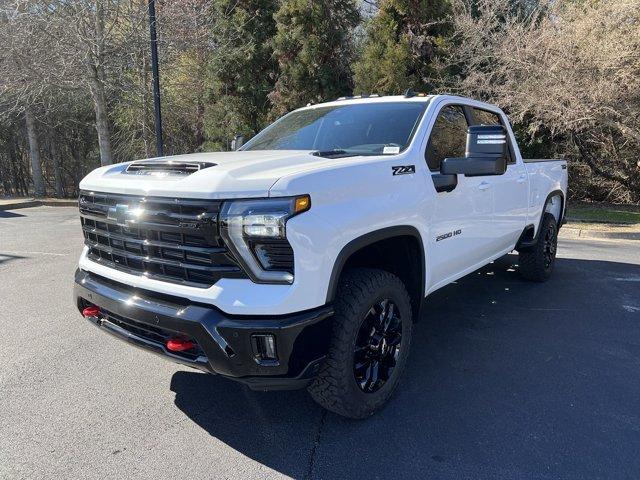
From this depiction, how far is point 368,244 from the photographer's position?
9.12 feet

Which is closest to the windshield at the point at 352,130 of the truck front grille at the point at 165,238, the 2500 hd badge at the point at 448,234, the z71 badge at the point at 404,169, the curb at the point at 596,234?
the z71 badge at the point at 404,169

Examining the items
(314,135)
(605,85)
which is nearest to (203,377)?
(314,135)

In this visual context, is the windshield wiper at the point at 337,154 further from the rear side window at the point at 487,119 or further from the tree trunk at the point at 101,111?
the tree trunk at the point at 101,111

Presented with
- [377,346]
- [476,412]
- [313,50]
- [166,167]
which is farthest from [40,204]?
[476,412]

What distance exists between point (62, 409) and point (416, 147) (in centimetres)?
282

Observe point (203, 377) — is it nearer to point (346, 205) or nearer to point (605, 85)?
point (346, 205)

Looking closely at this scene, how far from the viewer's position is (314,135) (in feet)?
12.9

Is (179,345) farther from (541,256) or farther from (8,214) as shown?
(8,214)

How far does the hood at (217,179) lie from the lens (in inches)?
94.6

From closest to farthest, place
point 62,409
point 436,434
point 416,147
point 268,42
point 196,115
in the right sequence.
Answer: point 436,434 < point 62,409 < point 416,147 < point 268,42 < point 196,115

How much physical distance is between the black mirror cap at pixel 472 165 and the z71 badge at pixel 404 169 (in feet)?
0.92

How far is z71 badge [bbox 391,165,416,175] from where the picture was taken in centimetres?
305

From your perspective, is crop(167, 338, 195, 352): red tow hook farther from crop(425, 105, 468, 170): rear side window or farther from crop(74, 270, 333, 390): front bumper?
crop(425, 105, 468, 170): rear side window

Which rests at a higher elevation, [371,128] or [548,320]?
[371,128]
